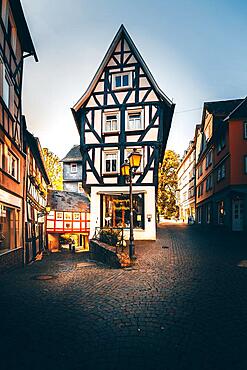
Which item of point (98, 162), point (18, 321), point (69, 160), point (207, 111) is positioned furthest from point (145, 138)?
point (69, 160)

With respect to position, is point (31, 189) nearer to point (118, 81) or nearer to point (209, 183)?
point (118, 81)

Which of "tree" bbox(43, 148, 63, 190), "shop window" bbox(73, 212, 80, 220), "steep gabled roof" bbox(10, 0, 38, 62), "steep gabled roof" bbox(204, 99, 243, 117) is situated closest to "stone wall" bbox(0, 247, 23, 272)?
"steep gabled roof" bbox(10, 0, 38, 62)

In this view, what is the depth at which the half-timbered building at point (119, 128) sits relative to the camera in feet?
64.8

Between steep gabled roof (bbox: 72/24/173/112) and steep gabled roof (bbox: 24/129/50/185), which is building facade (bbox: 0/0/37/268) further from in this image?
steep gabled roof (bbox: 72/24/173/112)

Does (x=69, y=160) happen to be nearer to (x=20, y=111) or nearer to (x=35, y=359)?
(x=20, y=111)

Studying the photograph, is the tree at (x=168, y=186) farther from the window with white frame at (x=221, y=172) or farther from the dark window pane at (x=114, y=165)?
the dark window pane at (x=114, y=165)

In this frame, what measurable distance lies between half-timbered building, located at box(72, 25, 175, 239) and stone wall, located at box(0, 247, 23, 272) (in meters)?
6.86

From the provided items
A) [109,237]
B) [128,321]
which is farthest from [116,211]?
[128,321]

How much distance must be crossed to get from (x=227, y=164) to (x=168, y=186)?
19.3 metres

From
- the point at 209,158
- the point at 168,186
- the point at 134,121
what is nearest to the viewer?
the point at 134,121

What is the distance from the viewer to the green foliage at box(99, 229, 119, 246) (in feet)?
44.7

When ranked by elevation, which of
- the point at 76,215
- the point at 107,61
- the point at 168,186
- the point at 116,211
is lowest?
the point at 76,215

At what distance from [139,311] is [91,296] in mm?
1641

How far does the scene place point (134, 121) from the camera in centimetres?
2042
